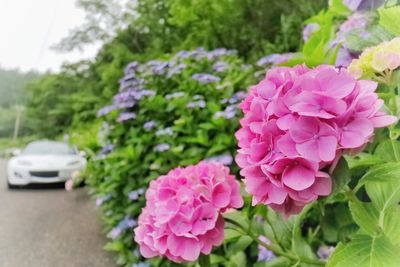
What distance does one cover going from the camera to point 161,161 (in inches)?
62.2

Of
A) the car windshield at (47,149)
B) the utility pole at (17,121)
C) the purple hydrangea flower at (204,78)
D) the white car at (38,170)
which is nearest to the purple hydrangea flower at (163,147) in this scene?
the purple hydrangea flower at (204,78)

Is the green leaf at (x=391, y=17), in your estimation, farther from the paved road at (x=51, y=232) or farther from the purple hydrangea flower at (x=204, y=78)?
the paved road at (x=51, y=232)

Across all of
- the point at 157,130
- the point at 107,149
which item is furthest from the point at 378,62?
the point at 107,149

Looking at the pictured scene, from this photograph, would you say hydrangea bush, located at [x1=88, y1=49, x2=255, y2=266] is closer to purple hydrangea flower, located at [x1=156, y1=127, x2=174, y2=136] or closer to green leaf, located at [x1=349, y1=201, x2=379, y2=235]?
purple hydrangea flower, located at [x1=156, y1=127, x2=174, y2=136]

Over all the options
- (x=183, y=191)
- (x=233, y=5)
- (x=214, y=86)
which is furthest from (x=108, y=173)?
(x=233, y=5)

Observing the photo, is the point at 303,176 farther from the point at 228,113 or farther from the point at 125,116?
the point at 125,116

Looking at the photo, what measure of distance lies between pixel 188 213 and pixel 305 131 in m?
0.18

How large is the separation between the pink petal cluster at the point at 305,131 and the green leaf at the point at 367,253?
0.05m

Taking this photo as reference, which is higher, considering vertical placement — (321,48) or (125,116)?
(321,48)

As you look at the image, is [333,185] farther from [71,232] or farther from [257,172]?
[71,232]

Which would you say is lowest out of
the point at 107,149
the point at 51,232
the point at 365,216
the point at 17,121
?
the point at 17,121

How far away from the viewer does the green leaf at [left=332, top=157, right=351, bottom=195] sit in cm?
33

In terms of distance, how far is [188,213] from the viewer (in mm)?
455

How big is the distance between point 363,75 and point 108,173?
1.43 metres
